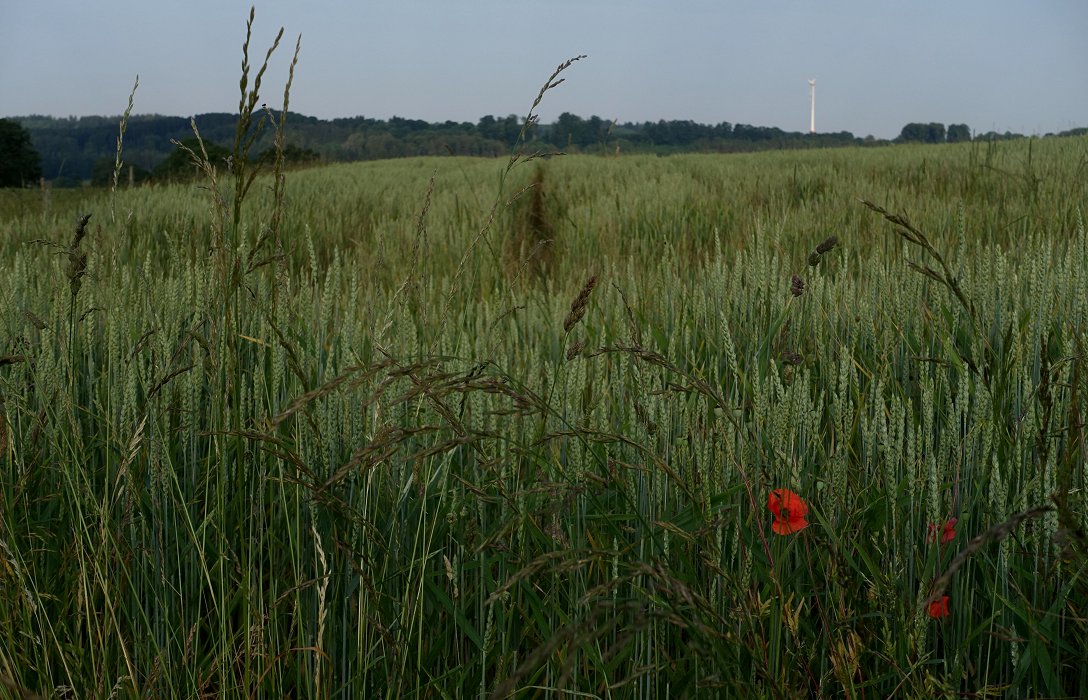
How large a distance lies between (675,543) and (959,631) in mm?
381

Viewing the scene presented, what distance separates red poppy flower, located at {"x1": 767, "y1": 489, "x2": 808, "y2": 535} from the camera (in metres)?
1.08

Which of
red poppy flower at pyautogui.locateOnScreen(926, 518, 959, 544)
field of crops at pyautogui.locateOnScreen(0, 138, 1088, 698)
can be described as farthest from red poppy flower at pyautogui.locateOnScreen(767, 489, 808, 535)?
red poppy flower at pyautogui.locateOnScreen(926, 518, 959, 544)

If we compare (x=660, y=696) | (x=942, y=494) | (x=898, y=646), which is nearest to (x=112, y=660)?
(x=660, y=696)

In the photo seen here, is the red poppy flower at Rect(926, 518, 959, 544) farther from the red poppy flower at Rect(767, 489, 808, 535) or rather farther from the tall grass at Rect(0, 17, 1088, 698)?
the red poppy flower at Rect(767, 489, 808, 535)

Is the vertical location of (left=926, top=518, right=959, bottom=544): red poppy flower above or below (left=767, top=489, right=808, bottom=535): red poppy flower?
below

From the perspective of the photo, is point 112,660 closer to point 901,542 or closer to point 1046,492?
point 901,542

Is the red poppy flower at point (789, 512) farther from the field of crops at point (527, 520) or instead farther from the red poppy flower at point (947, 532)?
the red poppy flower at point (947, 532)

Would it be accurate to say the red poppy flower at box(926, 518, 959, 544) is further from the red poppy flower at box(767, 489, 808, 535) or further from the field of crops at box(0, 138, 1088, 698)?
the red poppy flower at box(767, 489, 808, 535)

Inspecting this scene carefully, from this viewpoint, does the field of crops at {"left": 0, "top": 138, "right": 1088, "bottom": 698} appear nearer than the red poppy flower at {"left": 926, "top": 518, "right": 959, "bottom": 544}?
Yes

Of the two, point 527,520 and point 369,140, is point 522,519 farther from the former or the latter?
point 369,140

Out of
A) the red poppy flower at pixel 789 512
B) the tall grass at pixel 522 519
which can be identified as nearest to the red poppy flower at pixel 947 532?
the tall grass at pixel 522 519

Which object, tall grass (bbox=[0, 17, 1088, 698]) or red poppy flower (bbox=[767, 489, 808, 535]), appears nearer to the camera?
tall grass (bbox=[0, 17, 1088, 698])

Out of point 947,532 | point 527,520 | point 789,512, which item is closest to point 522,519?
point 527,520

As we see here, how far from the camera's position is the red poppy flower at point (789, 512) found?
108 centimetres
